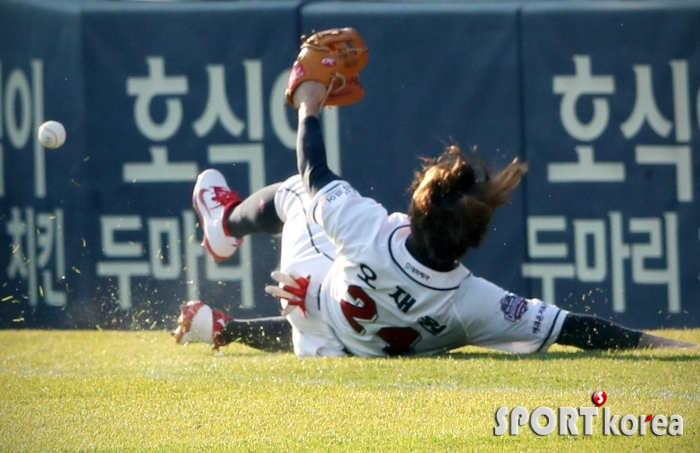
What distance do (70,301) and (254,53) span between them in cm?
199

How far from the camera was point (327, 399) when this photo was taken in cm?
448

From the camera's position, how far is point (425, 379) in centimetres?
480

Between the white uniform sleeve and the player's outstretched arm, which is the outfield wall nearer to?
the player's outstretched arm

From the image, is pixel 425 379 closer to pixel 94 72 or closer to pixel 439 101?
pixel 439 101

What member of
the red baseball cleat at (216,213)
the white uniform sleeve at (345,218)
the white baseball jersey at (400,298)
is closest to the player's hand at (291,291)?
the white baseball jersey at (400,298)

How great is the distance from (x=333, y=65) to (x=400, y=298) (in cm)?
125

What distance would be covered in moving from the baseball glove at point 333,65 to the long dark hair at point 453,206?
0.89m

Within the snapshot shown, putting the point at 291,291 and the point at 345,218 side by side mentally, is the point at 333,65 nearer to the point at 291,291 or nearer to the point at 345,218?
the point at 345,218

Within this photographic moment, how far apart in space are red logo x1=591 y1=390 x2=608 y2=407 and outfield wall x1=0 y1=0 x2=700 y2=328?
8.75 feet

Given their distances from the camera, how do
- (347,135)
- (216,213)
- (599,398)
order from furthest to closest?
Answer: (347,135), (216,213), (599,398)

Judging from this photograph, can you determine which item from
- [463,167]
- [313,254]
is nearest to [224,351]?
[313,254]

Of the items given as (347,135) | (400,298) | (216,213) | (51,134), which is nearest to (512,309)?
(400,298)

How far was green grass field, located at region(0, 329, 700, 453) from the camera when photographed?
3822mm

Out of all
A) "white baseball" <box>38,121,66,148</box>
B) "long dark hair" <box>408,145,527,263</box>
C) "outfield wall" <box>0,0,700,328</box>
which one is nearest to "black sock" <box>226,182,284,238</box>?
"long dark hair" <box>408,145,527,263</box>
